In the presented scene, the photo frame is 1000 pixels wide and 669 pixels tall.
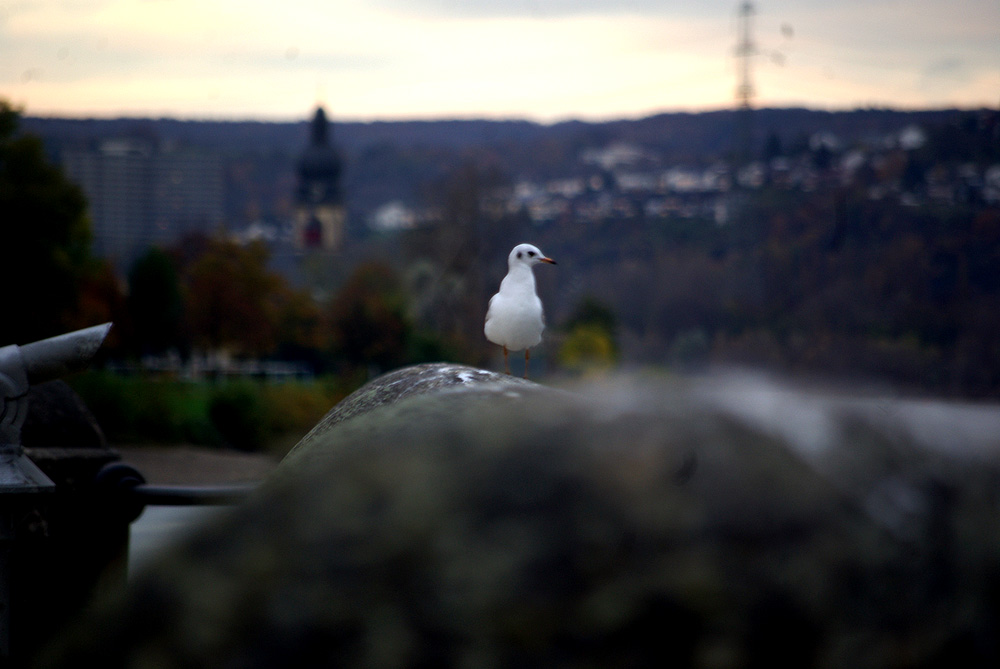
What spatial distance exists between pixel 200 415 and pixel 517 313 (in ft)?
97.0

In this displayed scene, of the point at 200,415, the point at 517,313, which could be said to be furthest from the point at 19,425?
the point at 200,415

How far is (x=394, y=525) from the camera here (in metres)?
1.22

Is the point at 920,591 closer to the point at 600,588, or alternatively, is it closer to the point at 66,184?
the point at 600,588

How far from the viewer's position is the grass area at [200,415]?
2762 centimetres

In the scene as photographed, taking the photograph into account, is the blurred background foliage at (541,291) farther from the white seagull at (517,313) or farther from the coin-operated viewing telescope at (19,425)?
the coin-operated viewing telescope at (19,425)

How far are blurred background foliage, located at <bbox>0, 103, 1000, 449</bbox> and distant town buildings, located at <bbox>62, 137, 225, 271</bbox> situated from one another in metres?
56.4

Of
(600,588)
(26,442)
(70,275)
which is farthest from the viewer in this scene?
(70,275)

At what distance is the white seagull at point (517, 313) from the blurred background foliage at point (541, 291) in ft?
49.5

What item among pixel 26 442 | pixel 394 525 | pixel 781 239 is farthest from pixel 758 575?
pixel 781 239

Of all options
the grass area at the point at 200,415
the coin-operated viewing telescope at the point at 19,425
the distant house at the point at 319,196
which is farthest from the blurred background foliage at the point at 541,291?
the distant house at the point at 319,196

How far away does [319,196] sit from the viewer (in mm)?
148125

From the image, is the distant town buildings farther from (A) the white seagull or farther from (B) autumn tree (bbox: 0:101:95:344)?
(A) the white seagull

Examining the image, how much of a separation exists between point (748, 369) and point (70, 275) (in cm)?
3715

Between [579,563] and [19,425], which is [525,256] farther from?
[579,563]
